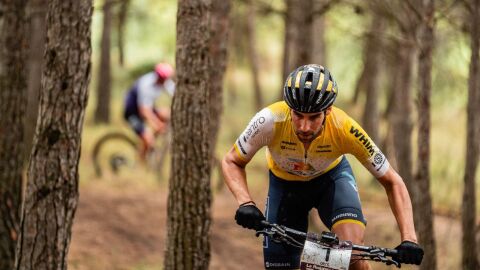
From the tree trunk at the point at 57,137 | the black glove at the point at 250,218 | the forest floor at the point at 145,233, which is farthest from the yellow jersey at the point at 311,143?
the forest floor at the point at 145,233

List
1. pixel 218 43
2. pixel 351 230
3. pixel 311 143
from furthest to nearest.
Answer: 1. pixel 218 43
2. pixel 311 143
3. pixel 351 230

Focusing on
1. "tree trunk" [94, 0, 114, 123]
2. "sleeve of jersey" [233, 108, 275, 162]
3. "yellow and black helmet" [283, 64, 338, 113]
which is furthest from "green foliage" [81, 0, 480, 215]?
"yellow and black helmet" [283, 64, 338, 113]

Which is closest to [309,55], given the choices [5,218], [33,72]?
[33,72]

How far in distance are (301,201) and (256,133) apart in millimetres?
943

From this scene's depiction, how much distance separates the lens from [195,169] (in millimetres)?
6910

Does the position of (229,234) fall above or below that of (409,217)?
above

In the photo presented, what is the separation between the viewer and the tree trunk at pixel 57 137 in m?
5.50

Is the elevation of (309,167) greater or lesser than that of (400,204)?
greater

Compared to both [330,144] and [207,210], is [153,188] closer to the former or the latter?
[207,210]

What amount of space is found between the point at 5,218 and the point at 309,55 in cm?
695

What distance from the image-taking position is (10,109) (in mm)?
7266

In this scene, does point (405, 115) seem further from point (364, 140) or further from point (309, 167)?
point (364, 140)

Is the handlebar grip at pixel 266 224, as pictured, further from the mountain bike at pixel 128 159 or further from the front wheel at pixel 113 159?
the front wheel at pixel 113 159

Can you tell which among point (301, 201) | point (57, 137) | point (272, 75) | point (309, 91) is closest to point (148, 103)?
point (301, 201)
